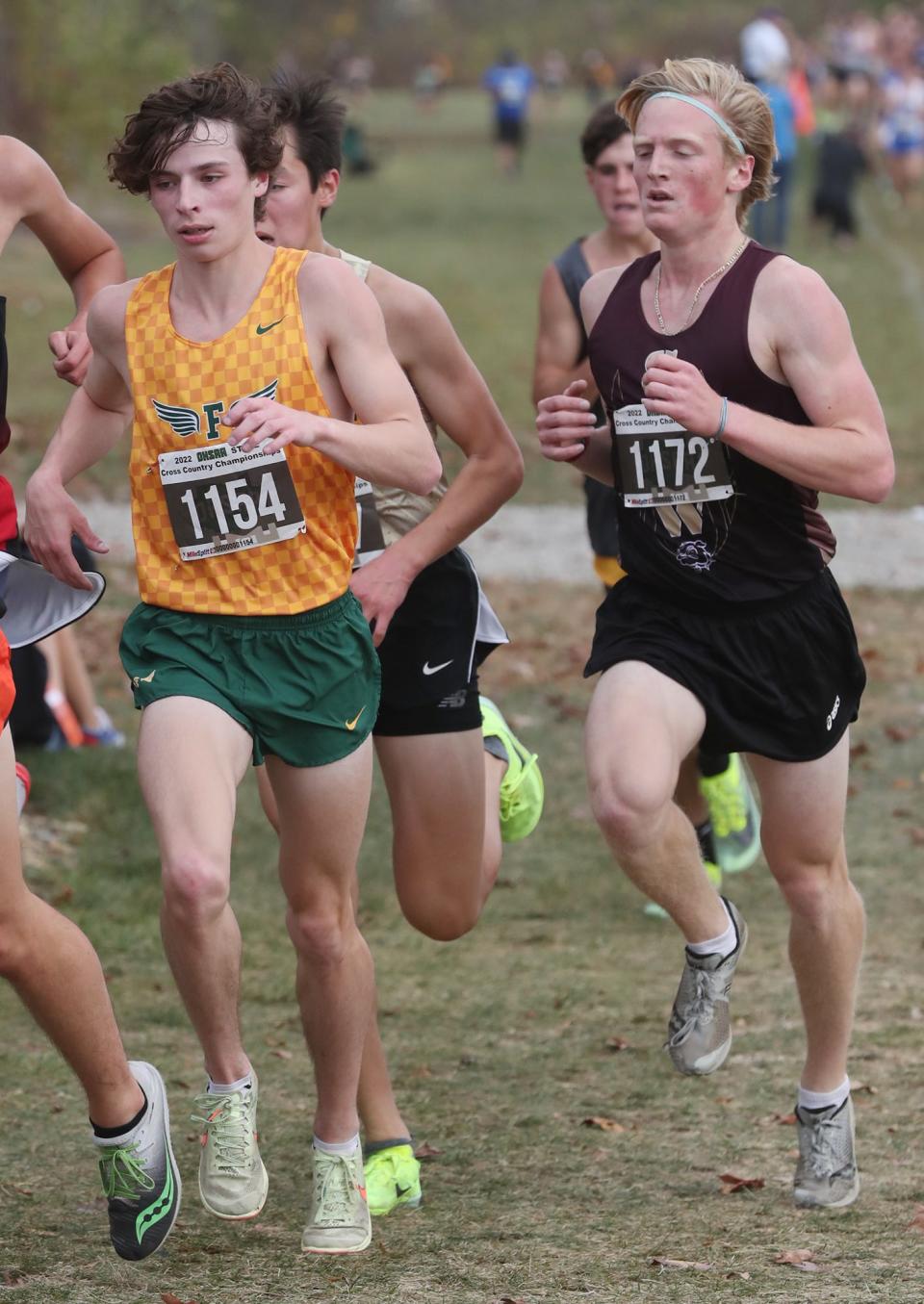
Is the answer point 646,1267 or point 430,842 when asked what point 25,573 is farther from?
point 646,1267

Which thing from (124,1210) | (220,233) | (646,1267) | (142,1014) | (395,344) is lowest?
(142,1014)

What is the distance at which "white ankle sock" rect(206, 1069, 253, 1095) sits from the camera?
3.92 metres

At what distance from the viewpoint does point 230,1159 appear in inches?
154

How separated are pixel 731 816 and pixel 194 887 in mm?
3342

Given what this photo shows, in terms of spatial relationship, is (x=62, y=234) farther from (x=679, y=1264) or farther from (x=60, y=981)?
(x=679, y=1264)

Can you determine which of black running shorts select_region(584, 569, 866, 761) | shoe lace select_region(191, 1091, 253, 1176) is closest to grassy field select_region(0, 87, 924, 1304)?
shoe lace select_region(191, 1091, 253, 1176)

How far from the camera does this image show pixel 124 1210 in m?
3.80

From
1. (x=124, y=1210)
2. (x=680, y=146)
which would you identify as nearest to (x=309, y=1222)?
(x=124, y=1210)

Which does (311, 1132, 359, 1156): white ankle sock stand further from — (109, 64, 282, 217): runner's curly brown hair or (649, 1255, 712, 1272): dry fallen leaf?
(109, 64, 282, 217): runner's curly brown hair

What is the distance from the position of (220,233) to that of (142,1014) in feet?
9.31

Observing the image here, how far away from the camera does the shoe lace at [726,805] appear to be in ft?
21.8

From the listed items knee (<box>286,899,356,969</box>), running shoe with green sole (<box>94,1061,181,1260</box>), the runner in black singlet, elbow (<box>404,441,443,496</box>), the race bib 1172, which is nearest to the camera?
running shoe with green sole (<box>94,1061,181,1260</box>)

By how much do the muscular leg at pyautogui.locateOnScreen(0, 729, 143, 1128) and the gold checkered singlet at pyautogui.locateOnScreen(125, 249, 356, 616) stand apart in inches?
20.5

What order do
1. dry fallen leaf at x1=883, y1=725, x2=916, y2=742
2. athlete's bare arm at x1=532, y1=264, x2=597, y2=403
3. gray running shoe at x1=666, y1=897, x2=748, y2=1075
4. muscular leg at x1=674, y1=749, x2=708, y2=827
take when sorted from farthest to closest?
dry fallen leaf at x1=883, y1=725, x2=916, y2=742 < muscular leg at x1=674, y1=749, x2=708, y2=827 < athlete's bare arm at x1=532, y1=264, x2=597, y2=403 < gray running shoe at x1=666, y1=897, x2=748, y2=1075
